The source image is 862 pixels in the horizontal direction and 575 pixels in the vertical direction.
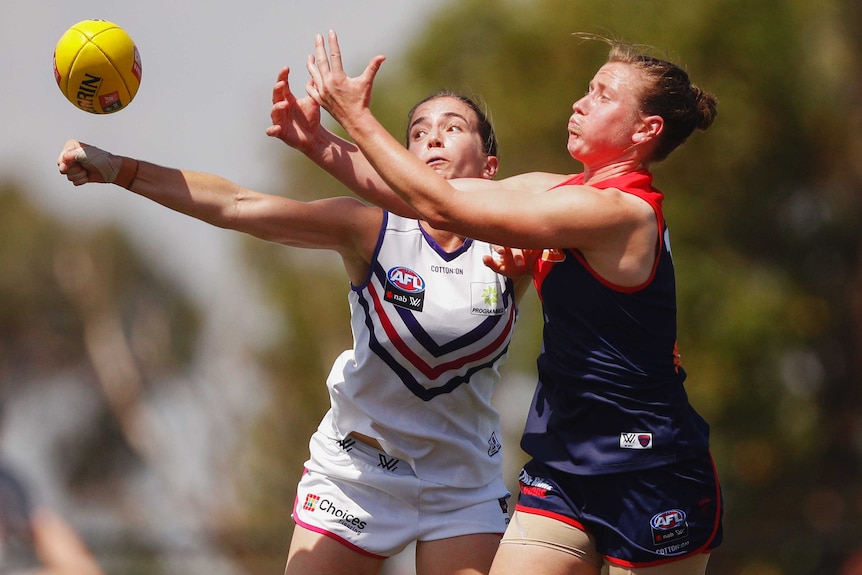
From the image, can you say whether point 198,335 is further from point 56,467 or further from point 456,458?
point 456,458

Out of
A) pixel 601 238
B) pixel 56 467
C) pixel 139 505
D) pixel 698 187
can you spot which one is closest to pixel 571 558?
pixel 601 238

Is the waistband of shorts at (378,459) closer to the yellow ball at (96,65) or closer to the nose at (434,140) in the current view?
the nose at (434,140)

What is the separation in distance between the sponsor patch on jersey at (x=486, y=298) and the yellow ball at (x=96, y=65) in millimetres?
1545

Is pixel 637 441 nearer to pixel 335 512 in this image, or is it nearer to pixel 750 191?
pixel 335 512

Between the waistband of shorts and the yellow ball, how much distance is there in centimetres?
165

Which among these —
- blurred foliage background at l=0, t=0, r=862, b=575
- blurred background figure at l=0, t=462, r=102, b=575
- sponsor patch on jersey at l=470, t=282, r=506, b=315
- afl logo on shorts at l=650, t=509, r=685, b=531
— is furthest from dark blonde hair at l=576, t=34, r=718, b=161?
blurred foliage background at l=0, t=0, r=862, b=575

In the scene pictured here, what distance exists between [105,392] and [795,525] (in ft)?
56.9

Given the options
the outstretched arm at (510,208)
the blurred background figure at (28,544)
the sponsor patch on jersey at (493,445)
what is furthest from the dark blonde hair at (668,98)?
the blurred background figure at (28,544)

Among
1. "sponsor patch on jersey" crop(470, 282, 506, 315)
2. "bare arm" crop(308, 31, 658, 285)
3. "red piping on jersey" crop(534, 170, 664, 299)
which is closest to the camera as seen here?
"bare arm" crop(308, 31, 658, 285)

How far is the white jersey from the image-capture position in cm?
447

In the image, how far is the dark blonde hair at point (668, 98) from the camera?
401cm

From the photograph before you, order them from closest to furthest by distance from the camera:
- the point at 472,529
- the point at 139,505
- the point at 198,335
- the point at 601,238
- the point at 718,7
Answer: the point at 601,238, the point at 472,529, the point at 718,7, the point at 139,505, the point at 198,335

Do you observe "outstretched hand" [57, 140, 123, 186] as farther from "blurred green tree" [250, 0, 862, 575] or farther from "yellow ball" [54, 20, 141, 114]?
"blurred green tree" [250, 0, 862, 575]

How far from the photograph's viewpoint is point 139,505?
24.3 metres
